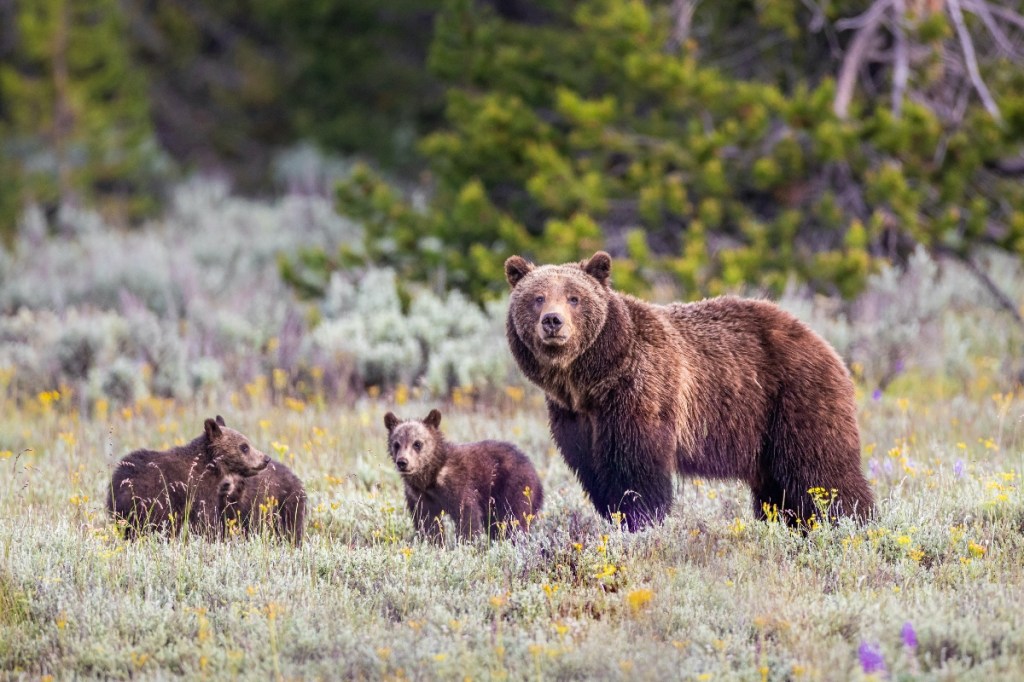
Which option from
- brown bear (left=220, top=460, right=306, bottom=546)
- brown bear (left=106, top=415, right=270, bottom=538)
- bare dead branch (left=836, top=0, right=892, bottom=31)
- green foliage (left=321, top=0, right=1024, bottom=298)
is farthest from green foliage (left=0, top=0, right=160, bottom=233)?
brown bear (left=220, top=460, right=306, bottom=546)

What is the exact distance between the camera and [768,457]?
6.07 metres

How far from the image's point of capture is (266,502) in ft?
20.4

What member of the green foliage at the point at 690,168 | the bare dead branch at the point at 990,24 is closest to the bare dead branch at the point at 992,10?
the bare dead branch at the point at 990,24

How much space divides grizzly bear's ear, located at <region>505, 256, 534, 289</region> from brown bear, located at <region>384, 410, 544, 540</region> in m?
0.79

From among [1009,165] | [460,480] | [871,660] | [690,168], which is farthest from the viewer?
[1009,165]

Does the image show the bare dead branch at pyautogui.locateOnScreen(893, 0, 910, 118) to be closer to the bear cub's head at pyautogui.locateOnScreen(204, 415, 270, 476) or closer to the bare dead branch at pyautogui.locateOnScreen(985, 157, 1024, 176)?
the bare dead branch at pyautogui.locateOnScreen(985, 157, 1024, 176)

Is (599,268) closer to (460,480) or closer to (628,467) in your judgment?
(628,467)

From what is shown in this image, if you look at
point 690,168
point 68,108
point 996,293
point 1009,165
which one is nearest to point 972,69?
point 1009,165

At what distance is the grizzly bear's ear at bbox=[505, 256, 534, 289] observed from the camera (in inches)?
244

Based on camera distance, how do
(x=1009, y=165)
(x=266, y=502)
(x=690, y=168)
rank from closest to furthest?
(x=266, y=502), (x=690, y=168), (x=1009, y=165)

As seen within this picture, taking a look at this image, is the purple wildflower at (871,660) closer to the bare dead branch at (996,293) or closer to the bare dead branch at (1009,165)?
the bare dead branch at (996,293)

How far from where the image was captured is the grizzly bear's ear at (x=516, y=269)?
619cm

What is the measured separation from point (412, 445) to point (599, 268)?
1.24m

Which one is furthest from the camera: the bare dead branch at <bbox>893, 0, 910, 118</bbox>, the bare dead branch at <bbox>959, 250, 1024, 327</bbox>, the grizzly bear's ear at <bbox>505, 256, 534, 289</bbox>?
the bare dead branch at <bbox>893, 0, 910, 118</bbox>
